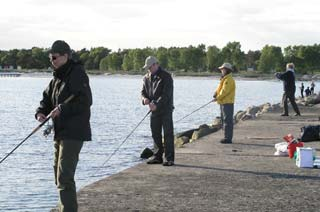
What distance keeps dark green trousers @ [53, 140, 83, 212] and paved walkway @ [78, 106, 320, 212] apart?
0.96 meters

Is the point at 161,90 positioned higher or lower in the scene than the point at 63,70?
lower

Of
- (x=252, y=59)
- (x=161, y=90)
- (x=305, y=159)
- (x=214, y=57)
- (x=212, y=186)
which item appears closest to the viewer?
(x=212, y=186)

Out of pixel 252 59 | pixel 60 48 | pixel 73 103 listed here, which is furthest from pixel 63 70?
pixel 252 59

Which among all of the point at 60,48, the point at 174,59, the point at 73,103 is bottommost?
the point at 174,59

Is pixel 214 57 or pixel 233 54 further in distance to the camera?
pixel 214 57

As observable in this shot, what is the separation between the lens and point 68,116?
6.61 m

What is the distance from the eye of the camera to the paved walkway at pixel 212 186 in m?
7.95

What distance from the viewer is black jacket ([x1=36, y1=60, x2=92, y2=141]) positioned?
6.58 metres

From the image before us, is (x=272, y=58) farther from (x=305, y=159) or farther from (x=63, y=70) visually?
(x=63, y=70)

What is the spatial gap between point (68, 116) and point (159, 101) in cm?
422

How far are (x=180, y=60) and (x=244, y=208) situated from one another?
577ft

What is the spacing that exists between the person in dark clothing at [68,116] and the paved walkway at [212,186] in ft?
3.46

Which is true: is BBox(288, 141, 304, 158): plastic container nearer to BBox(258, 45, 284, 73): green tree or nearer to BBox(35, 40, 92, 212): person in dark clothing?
BBox(35, 40, 92, 212): person in dark clothing

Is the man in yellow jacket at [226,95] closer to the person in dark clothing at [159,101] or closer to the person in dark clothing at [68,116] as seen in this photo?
the person in dark clothing at [159,101]
